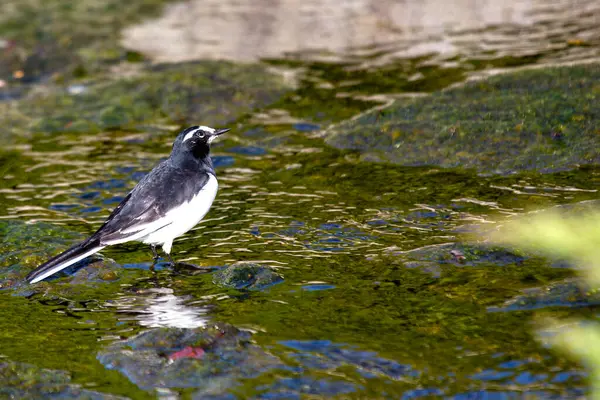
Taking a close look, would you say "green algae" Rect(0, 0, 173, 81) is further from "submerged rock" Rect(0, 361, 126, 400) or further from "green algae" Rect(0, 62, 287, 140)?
"submerged rock" Rect(0, 361, 126, 400)

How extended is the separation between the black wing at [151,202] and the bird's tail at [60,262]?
0.17m

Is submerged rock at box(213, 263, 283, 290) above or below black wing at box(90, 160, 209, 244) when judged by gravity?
below

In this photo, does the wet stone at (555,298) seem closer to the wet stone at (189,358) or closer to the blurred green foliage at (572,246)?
the blurred green foliage at (572,246)

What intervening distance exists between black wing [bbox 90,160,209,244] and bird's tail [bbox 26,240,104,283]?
0.17m

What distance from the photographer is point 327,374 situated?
6.01 metres

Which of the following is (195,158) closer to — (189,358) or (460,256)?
(460,256)

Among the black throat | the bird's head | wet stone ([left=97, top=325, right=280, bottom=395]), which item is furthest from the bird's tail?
the bird's head

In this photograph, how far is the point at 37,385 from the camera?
20.1 feet

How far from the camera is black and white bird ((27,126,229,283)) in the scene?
7754 millimetres

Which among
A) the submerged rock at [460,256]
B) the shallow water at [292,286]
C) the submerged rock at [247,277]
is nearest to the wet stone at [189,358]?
the shallow water at [292,286]

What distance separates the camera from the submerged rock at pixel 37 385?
5.98 meters

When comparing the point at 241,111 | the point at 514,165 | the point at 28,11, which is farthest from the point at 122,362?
the point at 28,11

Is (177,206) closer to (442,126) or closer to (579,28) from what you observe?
(442,126)

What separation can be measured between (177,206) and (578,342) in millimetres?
3908
